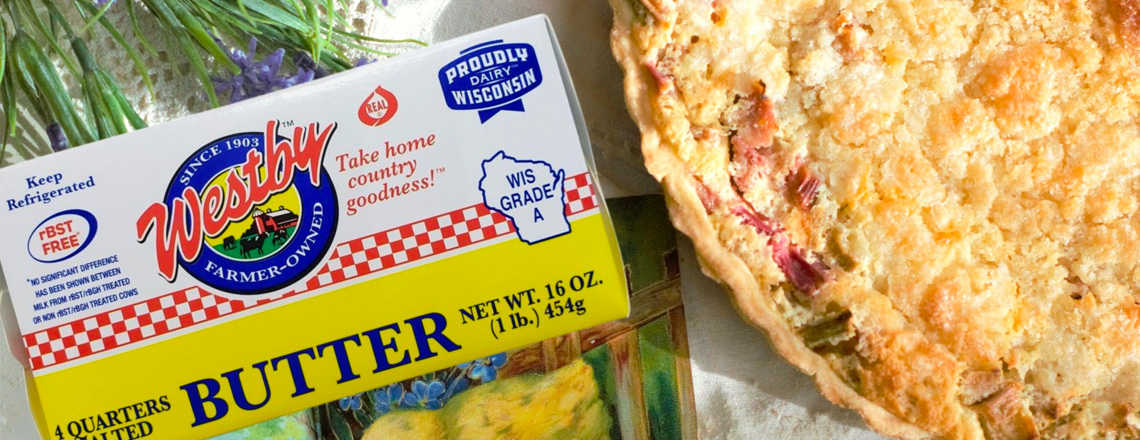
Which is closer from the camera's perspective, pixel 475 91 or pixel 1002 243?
pixel 475 91

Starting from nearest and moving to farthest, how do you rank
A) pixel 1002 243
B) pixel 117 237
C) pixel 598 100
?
pixel 117 237 → pixel 1002 243 → pixel 598 100

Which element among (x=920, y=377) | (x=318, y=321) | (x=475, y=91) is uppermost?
(x=475, y=91)

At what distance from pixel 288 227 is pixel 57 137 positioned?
37 centimetres

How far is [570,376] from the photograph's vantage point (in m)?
1.27

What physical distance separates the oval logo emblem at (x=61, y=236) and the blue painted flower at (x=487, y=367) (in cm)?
53

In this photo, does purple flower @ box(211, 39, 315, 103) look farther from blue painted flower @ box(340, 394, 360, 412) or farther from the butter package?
blue painted flower @ box(340, 394, 360, 412)

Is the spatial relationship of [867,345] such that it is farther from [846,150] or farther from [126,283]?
[126,283]

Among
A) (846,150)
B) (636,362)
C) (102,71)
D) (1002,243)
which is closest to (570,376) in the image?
(636,362)

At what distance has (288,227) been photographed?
1.00 metres

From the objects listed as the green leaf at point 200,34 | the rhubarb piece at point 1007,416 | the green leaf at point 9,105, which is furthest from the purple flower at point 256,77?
the rhubarb piece at point 1007,416

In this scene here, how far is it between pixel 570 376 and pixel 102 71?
76 cm

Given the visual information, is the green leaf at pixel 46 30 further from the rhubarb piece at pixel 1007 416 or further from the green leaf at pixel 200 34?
the rhubarb piece at pixel 1007 416

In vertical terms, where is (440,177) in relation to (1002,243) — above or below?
above

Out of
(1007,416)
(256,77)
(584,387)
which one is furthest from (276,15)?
(1007,416)
